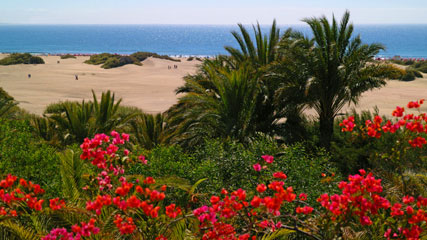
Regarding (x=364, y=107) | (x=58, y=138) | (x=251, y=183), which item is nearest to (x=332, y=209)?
(x=251, y=183)

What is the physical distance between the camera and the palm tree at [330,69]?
10461 mm

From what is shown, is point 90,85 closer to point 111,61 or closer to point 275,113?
point 111,61

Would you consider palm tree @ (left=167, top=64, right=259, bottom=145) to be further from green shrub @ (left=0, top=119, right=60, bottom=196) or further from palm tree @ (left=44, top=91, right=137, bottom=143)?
green shrub @ (left=0, top=119, right=60, bottom=196)

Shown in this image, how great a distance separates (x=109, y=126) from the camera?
11117 millimetres

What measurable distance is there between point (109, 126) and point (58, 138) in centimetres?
139

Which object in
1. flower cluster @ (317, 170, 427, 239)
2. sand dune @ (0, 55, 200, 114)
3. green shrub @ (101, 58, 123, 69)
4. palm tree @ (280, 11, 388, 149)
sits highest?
palm tree @ (280, 11, 388, 149)

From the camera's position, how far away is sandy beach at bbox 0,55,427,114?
2384 cm

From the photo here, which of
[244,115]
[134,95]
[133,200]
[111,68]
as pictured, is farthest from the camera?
[111,68]

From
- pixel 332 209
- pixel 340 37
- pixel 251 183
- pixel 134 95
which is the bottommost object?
pixel 134 95

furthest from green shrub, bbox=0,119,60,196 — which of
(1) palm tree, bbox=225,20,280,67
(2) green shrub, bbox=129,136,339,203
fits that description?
(1) palm tree, bbox=225,20,280,67

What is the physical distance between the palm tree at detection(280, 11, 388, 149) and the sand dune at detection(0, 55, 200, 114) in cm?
1201

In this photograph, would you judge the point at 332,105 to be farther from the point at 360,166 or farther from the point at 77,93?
the point at 77,93

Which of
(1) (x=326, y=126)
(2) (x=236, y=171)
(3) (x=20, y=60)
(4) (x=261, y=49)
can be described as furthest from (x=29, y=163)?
(3) (x=20, y=60)

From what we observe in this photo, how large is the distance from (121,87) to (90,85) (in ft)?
8.91
